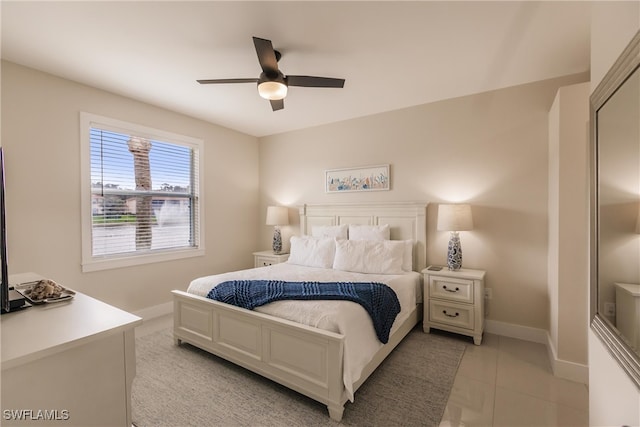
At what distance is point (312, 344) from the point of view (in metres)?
1.89

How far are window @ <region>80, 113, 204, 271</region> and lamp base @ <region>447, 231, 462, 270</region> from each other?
10.9ft

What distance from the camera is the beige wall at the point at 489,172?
2838mm

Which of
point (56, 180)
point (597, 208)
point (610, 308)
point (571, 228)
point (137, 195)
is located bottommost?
point (610, 308)

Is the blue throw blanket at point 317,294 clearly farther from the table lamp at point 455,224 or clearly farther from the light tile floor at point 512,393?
the table lamp at point 455,224

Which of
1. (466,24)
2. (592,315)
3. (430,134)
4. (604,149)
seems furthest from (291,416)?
(430,134)

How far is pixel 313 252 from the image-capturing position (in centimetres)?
358

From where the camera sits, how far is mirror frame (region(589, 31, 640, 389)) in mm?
944

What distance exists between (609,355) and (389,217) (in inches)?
101

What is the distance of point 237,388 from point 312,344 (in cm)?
75

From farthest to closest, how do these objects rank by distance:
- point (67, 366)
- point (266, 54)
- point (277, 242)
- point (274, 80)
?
point (277, 242)
point (274, 80)
point (266, 54)
point (67, 366)

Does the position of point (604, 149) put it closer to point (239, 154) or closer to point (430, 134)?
point (430, 134)

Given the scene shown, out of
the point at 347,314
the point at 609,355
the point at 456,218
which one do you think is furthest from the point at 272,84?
the point at 609,355

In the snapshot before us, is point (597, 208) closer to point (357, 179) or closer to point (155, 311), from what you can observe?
point (357, 179)

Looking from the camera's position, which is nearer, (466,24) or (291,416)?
(291,416)
